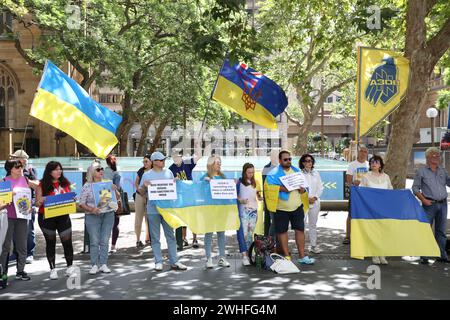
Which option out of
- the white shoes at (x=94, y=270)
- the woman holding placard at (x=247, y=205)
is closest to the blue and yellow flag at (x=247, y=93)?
the woman holding placard at (x=247, y=205)

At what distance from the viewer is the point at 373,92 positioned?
940 cm

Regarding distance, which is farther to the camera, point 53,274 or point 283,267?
point 283,267

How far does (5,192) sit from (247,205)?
12.1 feet

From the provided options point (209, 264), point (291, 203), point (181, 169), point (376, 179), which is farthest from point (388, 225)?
point (181, 169)

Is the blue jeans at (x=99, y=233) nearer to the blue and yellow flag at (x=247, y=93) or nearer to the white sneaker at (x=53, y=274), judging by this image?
the white sneaker at (x=53, y=274)

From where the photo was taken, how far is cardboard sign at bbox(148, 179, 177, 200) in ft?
28.1

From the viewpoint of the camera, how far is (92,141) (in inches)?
332

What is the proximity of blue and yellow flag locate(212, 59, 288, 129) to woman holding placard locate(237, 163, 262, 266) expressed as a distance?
1.46m

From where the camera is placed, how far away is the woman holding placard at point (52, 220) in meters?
7.87

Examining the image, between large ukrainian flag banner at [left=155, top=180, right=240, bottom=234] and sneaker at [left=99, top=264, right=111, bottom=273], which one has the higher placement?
large ukrainian flag banner at [left=155, top=180, right=240, bottom=234]

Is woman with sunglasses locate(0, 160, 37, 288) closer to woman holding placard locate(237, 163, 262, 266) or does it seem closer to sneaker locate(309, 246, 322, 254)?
woman holding placard locate(237, 163, 262, 266)

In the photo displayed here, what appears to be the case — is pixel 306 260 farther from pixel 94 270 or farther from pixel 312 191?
pixel 94 270

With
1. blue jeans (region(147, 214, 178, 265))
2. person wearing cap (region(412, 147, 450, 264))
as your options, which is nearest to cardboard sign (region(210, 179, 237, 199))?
blue jeans (region(147, 214, 178, 265))
